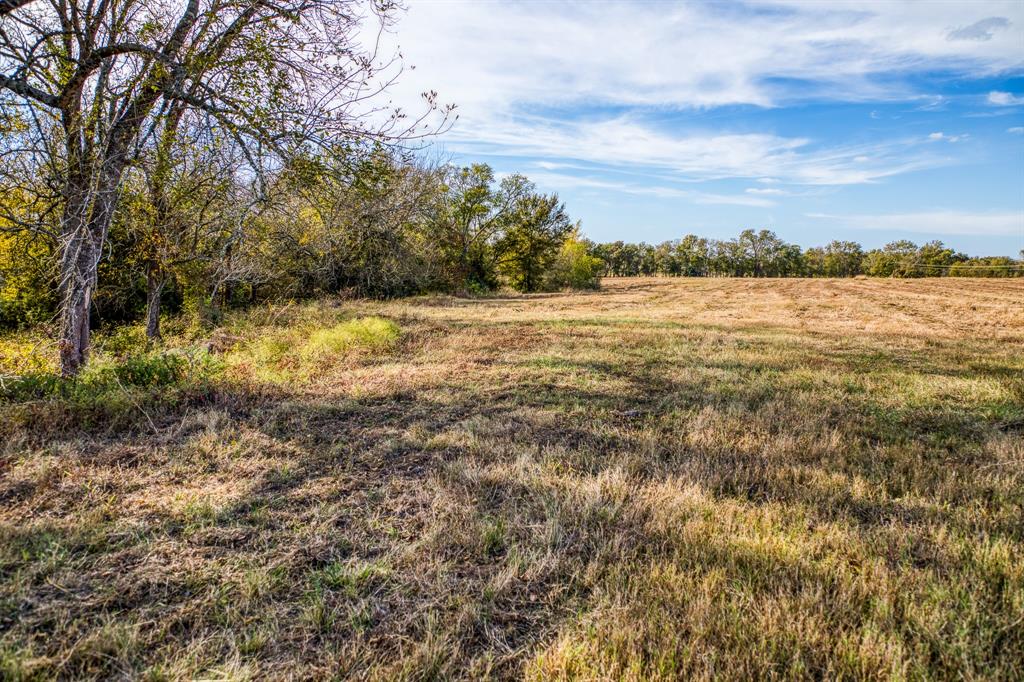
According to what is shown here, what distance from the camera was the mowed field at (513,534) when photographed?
253 cm

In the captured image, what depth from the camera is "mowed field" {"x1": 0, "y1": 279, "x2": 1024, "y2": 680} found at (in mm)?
2529

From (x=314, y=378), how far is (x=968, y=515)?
917cm

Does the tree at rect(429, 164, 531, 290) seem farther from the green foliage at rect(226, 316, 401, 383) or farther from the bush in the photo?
the green foliage at rect(226, 316, 401, 383)

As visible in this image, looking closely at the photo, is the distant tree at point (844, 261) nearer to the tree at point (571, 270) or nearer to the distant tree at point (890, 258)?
the distant tree at point (890, 258)

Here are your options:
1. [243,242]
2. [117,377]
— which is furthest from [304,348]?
[117,377]

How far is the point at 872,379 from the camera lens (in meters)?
8.87

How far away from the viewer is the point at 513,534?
369cm

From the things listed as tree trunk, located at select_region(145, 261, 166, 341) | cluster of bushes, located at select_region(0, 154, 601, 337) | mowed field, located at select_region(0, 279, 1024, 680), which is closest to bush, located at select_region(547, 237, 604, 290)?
cluster of bushes, located at select_region(0, 154, 601, 337)

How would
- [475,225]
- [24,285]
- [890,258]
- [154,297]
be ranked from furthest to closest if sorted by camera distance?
[890,258] → [475,225] → [24,285] → [154,297]

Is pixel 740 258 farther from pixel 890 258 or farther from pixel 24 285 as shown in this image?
pixel 24 285

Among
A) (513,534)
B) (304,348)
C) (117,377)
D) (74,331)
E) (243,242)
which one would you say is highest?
(243,242)

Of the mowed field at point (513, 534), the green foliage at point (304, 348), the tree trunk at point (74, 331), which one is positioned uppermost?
the tree trunk at point (74, 331)

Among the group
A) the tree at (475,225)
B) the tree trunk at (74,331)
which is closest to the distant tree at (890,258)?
the tree at (475,225)

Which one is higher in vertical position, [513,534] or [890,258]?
[890,258]
